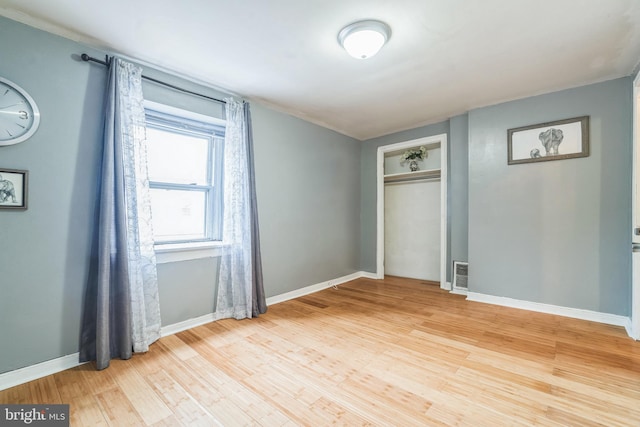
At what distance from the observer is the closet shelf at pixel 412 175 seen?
172 inches

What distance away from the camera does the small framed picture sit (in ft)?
5.64

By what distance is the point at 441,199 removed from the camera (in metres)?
4.09

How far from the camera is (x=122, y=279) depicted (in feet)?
6.75

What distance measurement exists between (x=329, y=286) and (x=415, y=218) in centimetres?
193

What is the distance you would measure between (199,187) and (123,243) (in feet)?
3.14

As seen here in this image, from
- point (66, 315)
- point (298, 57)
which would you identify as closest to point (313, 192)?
Answer: point (298, 57)

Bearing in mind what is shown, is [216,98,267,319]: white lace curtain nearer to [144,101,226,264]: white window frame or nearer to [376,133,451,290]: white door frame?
[144,101,226,264]: white window frame

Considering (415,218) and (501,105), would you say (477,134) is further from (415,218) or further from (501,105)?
(415,218)

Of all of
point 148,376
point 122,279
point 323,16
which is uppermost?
point 323,16

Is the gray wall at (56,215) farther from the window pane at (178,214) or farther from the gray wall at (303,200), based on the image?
the gray wall at (303,200)

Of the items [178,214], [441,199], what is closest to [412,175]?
[441,199]

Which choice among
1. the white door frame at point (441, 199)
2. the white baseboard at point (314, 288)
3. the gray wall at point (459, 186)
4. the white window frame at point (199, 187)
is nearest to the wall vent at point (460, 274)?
the gray wall at point (459, 186)

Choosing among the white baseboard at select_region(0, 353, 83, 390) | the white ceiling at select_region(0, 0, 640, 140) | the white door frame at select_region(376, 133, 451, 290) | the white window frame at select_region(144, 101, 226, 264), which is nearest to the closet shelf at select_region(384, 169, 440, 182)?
the white door frame at select_region(376, 133, 451, 290)

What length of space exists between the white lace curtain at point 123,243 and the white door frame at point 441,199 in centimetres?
340
